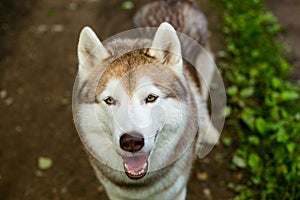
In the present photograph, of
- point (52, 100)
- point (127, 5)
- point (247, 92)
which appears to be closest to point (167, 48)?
point (247, 92)

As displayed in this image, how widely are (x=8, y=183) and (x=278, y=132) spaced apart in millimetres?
2484

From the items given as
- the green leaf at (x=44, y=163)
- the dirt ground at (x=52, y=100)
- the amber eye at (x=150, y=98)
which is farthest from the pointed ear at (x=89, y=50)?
the green leaf at (x=44, y=163)

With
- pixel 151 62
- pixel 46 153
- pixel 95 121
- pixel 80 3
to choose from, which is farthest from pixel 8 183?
pixel 80 3

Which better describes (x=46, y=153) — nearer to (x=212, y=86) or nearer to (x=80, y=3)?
(x=212, y=86)

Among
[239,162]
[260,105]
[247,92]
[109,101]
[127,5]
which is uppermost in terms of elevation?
[109,101]

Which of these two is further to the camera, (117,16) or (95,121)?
(117,16)

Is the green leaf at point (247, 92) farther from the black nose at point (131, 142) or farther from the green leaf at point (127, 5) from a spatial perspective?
the black nose at point (131, 142)

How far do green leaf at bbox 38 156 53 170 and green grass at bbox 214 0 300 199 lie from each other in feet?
5.50

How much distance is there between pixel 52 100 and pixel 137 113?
2.42 m

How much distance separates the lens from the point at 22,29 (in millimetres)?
5270

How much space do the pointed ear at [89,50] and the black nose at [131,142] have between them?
0.60 m

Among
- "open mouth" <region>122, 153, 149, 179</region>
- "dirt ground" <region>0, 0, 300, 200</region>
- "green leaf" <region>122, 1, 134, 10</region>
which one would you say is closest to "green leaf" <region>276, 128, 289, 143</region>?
"dirt ground" <region>0, 0, 300, 200</region>

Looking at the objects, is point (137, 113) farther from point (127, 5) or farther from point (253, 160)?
point (127, 5)

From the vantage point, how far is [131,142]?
7.18ft
